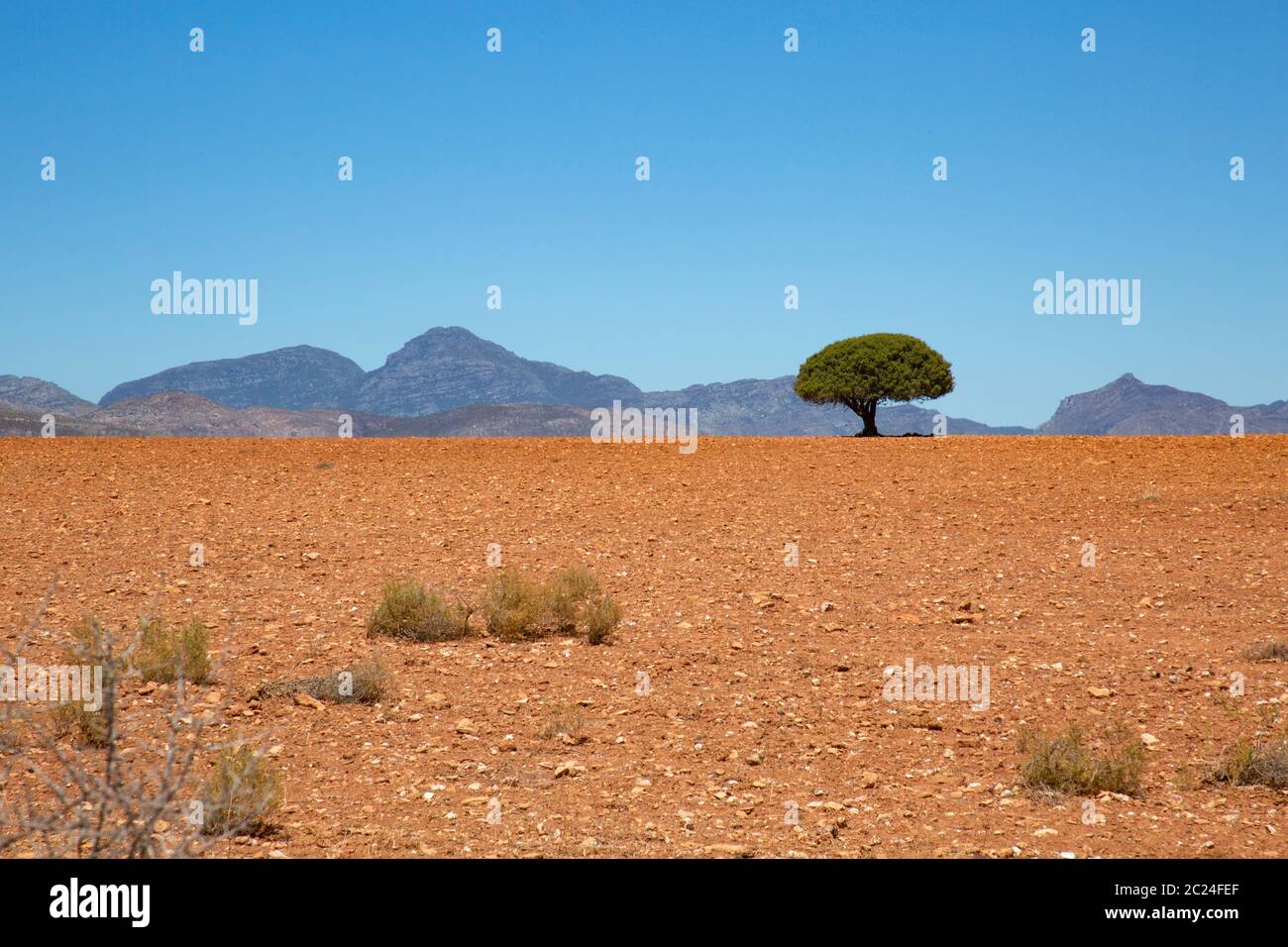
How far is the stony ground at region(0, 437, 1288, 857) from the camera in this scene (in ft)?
20.0

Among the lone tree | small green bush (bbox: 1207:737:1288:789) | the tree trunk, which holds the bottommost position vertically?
small green bush (bbox: 1207:737:1288:789)

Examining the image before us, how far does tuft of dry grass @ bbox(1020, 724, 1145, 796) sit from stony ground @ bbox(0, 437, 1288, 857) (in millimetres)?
154

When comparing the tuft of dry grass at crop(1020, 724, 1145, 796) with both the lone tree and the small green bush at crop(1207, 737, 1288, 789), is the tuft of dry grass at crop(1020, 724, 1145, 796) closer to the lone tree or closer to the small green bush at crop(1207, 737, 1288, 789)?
the small green bush at crop(1207, 737, 1288, 789)

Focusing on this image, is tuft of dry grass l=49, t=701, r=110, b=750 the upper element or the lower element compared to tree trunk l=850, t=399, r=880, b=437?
lower

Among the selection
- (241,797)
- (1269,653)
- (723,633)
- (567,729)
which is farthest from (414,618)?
(1269,653)

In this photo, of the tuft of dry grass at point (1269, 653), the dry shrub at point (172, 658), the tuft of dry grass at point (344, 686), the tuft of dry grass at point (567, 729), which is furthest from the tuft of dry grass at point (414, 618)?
the tuft of dry grass at point (1269, 653)

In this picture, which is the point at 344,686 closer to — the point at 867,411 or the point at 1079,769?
the point at 1079,769

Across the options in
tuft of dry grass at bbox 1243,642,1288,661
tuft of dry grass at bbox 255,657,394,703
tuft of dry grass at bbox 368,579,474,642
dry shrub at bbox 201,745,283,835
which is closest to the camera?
dry shrub at bbox 201,745,283,835

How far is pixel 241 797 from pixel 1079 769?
16.3 feet

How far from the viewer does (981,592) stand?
12.3 meters

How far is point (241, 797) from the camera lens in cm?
A: 571

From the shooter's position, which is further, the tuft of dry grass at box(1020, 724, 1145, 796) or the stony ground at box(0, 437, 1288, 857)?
the tuft of dry grass at box(1020, 724, 1145, 796)

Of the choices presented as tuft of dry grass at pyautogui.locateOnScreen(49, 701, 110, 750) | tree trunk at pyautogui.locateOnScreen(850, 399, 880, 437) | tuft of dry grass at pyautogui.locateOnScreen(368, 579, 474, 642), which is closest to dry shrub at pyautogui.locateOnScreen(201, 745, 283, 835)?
tuft of dry grass at pyautogui.locateOnScreen(49, 701, 110, 750)

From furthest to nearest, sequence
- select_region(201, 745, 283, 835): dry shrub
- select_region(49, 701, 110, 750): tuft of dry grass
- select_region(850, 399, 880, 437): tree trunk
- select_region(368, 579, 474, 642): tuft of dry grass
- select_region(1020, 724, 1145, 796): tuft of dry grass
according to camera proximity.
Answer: select_region(850, 399, 880, 437): tree trunk, select_region(368, 579, 474, 642): tuft of dry grass, select_region(49, 701, 110, 750): tuft of dry grass, select_region(1020, 724, 1145, 796): tuft of dry grass, select_region(201, 745, 283, 835): dry shrub
